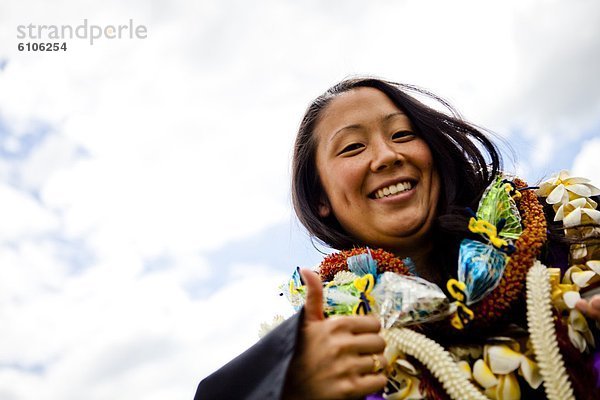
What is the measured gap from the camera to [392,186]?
8.57ft

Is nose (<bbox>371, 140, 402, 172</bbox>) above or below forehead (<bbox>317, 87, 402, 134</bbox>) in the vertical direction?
below

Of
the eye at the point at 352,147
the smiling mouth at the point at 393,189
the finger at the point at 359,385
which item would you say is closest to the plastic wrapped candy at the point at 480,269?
the smiling mouth at the point at 393,189

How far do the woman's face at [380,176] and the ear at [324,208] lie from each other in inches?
5.5

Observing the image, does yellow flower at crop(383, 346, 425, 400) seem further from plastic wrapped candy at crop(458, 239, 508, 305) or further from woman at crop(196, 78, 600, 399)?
plastic wrapped candy at crop(458, 239, 508, 305)

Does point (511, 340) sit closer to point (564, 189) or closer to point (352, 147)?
point (564, 189)

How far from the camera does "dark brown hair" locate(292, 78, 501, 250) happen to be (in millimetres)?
2686

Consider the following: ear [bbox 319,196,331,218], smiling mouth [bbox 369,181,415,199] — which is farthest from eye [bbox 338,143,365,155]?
ear [bbox 319,196,331,218]

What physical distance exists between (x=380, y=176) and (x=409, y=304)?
2.37 feet

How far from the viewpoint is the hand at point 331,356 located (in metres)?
1.65

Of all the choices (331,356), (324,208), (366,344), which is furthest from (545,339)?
(324,208)

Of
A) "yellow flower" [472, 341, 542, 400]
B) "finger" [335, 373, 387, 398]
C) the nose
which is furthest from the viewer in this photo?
the nose

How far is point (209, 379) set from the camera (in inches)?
75.5

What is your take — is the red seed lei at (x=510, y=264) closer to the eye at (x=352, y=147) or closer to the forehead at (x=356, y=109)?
the eye at (x=352, y=147)

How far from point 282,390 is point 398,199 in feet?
3.87
